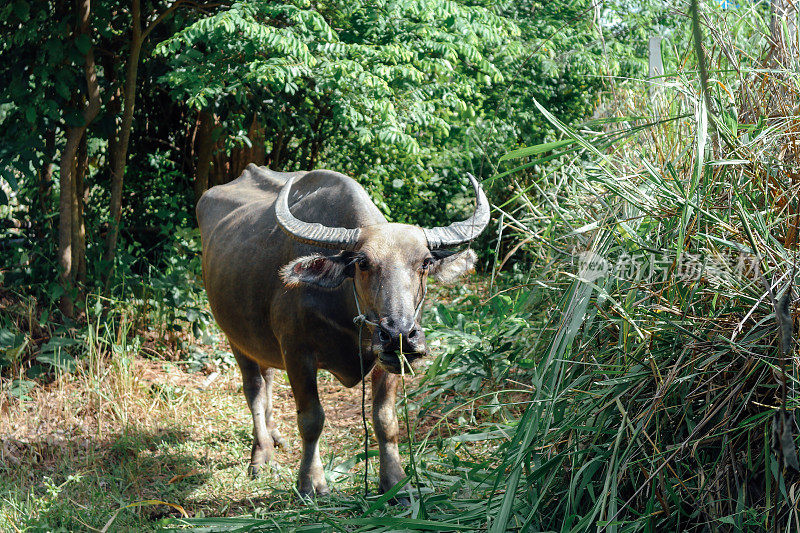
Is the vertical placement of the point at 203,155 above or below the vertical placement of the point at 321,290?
above

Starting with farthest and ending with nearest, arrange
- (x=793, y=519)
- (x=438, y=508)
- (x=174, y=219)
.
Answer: (x=174, y=219) < (x=438, y=508) < (x=793, y=519)

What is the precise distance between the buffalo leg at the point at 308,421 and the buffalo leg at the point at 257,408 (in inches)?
22.3

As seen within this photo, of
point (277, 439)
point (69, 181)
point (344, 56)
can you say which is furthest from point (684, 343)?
point (69, 181)

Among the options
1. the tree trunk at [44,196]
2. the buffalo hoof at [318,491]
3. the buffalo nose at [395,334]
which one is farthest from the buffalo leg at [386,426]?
the tree trunk at [44,196]

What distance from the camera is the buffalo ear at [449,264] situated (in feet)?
12.8

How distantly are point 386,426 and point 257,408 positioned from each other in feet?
3.99

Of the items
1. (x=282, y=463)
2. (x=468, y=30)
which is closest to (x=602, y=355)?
(x=282, y=463)

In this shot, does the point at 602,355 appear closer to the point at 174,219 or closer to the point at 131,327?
the point at 131,327

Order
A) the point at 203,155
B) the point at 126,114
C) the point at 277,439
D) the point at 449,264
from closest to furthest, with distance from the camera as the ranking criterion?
1. the point at 449,264
2. the point at 277,439
3. the point at 126,114
4. the point at 203,155

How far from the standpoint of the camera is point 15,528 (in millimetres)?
3604

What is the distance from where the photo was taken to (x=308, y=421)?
4152 millimetres

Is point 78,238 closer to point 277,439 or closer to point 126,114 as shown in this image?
point 126,114

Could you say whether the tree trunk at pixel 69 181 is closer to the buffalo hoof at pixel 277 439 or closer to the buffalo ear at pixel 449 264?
the buffalo hoof at pixel 277 439

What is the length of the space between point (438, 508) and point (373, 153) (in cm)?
562
